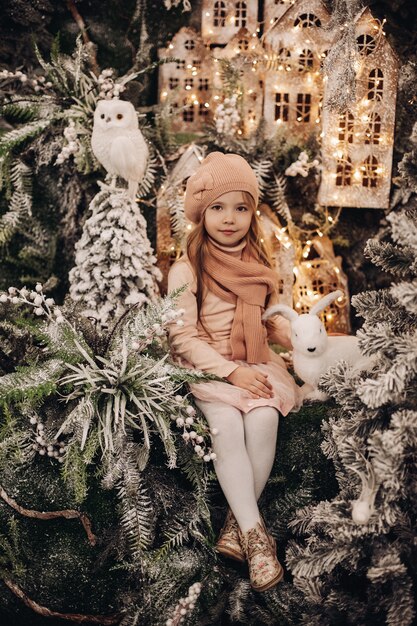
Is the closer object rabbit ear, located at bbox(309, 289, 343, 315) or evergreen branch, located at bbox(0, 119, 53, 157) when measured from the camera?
rabbit ear, located at bbox(309, 289, 343, 315)

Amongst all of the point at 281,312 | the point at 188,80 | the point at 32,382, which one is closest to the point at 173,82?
the point at 188,80

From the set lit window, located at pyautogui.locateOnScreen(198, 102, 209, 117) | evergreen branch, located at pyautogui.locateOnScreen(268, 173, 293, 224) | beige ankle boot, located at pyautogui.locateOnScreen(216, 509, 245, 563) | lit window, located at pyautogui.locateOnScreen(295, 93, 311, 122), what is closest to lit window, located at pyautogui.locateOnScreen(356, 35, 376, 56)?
lit window, located at pyautogui.locateOnScreen(295, 93, 311, 122)

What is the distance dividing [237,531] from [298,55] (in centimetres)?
240

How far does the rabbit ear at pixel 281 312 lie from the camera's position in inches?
113

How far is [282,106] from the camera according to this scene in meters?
3.64

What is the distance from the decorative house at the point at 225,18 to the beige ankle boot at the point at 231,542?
8.25ft

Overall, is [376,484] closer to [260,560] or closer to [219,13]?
[260,560]

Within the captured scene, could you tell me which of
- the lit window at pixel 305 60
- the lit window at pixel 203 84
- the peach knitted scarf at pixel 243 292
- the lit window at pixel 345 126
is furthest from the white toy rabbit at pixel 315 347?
the lit window at pixel 203 84

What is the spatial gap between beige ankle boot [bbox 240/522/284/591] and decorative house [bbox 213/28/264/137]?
2.12 meters

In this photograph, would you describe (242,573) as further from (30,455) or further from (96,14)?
(96,14)

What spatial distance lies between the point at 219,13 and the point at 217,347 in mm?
1898

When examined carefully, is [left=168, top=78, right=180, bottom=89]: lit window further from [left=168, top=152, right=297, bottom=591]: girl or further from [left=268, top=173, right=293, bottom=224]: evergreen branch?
[left=168, top=152, right=297, bottom=591]: girl

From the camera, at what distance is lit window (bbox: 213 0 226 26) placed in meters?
3.65

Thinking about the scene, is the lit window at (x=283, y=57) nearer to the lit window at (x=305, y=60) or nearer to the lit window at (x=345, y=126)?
the lit window at (x=305, y=60)
